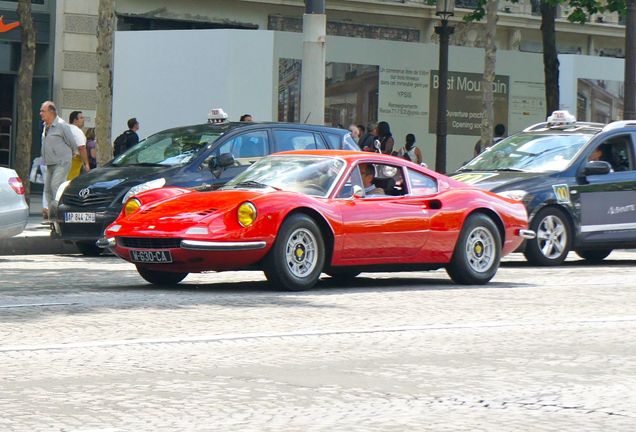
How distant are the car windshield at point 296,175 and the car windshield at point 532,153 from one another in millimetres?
5004

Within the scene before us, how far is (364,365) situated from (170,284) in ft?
18.0

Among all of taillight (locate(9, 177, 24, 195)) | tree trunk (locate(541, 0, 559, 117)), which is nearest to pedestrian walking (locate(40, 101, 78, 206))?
taillight (locate(9, 177, 24, 195))

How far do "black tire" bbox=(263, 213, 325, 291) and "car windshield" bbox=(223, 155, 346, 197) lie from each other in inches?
21.3

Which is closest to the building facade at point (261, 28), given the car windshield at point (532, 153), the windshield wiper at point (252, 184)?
the car windshield at point (532, 153)

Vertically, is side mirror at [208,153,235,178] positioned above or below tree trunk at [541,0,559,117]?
below

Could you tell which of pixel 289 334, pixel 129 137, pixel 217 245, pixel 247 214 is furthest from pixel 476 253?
pixel 129 137

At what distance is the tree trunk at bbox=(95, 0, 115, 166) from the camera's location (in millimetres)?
24078

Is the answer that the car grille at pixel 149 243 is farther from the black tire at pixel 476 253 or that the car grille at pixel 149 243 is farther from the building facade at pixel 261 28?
the building facade at pixel 261 28

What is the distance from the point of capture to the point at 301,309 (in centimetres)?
1194

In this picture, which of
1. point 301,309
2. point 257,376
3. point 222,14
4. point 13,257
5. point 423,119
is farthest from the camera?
point 222,14

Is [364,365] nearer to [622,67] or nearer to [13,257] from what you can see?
[13,257]

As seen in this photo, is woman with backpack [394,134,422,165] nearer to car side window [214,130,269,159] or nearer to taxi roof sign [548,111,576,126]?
taxi roof sign [548,111,576,126]

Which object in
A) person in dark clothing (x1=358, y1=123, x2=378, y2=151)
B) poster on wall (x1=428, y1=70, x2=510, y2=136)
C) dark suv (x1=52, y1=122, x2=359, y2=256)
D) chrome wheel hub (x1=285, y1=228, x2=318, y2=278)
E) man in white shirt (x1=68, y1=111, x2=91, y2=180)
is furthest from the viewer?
poster on wall (x1=428, y1=70, x2=510, y2=136)

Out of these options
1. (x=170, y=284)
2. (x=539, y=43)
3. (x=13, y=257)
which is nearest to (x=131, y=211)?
(x=170, y=284)
